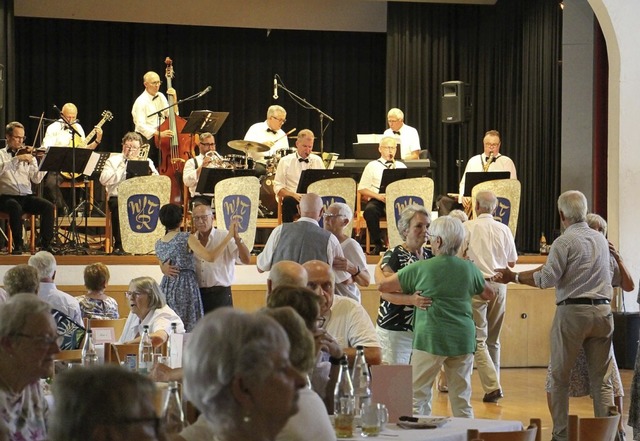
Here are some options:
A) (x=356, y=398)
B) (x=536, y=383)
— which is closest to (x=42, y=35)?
(x=536, y=383)

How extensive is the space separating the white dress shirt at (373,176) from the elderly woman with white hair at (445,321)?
5.69 m

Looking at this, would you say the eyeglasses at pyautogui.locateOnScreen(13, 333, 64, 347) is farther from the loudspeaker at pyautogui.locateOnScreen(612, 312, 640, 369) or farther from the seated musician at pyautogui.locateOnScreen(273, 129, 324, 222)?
the seated musician at pyautogui.locateOnScreen(273, 129, 324, 222)

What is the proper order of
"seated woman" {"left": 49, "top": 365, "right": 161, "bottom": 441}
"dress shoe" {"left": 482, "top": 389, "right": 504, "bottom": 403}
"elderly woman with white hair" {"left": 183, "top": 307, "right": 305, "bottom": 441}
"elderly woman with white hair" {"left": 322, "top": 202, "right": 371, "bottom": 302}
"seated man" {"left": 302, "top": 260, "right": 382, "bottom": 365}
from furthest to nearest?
"dress shoe" {"left": 482, "top": 389, "right": 504, "bottom": 403}
"elderly woman with white hair" {"left": 322, "top": 202, "right": 371, "bottom": 302}
"seated man" {"left": 302, "top": 260, "right": 382, "bottom": 365}
"elderly woman with white hair" {"left": 183, "top": 307, "right": 305, "bottom": 441}
"seated woman" {"left": 49, "top": 365, "right": 161, "bottom": 441}

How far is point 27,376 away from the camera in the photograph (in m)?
3.04

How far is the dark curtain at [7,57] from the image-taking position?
43.7ft

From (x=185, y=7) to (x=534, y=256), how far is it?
6.32 m

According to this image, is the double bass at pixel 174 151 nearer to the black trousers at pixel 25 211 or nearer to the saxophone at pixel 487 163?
the black trousers at pixel 25 211

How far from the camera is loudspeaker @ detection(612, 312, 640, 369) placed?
32.8ft

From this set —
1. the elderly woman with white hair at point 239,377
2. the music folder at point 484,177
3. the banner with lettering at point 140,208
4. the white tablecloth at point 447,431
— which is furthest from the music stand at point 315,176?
the elderly woman with white hair at point 239,377

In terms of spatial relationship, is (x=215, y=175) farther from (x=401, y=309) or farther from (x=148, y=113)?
(x=401, y=309)

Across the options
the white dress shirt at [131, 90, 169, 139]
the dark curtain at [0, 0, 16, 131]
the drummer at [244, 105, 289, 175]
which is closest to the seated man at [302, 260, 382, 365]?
the drummer at [244, 105, 289, 175]

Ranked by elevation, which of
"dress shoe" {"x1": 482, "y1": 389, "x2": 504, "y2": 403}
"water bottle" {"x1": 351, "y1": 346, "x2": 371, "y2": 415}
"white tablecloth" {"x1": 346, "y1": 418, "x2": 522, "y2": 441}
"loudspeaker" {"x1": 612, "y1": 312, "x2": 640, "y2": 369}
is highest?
"water bottle" {"x1": 351, "y1": 346, "x2": 371, "y2": 415}

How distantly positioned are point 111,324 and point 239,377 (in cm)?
420

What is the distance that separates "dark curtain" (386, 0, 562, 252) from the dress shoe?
16.7 feet
